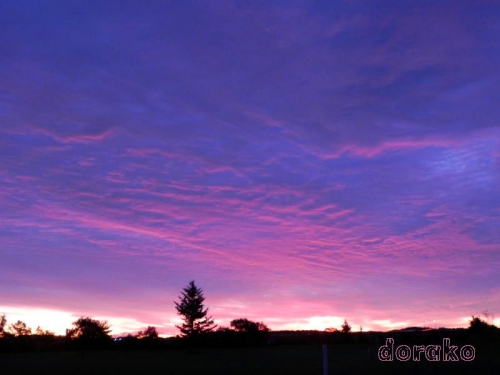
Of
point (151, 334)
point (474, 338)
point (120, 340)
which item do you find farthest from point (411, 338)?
point (151, 334)

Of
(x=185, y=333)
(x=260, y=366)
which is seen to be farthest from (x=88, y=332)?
(x=260, y=366)

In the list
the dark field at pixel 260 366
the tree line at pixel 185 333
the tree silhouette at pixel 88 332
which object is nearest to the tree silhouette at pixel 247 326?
the tree line at pixel 185 333

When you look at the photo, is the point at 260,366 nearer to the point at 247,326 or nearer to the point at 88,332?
the point at 88,332

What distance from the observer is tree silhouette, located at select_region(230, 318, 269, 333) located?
122988mm

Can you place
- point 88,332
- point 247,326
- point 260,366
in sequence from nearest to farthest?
point 260,366 < point 88,332 < point 247,326

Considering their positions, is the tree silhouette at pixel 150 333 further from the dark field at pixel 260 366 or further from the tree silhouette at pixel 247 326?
the dark field at pixel 260 366

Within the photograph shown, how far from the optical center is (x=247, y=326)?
124 m

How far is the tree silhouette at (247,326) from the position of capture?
404ft

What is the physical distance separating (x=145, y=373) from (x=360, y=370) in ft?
47.0

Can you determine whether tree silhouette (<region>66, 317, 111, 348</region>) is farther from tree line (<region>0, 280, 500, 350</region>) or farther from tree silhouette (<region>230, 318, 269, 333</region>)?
tree silhouette (<region>230, 318, 269, 333</region>)

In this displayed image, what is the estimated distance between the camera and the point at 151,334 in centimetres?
12038

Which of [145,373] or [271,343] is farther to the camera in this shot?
[271,343]

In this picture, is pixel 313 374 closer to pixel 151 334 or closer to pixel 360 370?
pixel 360 370

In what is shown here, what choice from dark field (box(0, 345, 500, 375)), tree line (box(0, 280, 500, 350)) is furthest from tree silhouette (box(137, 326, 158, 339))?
dark field (box(0, 345, 500, 375))
